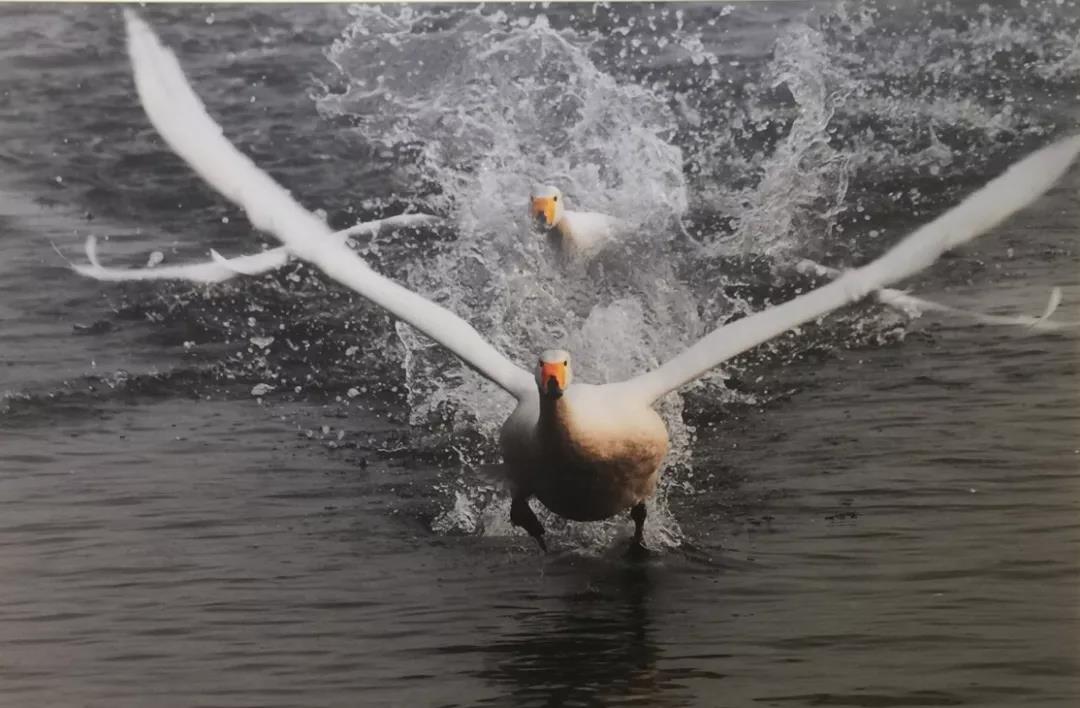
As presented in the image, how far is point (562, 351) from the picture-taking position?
7.74 feet

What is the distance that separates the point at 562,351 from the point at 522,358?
83 millimetres

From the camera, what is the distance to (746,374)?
2.43m

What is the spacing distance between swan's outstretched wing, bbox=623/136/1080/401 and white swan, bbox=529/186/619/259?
231mm

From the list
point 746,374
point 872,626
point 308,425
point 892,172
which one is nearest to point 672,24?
point 892,172

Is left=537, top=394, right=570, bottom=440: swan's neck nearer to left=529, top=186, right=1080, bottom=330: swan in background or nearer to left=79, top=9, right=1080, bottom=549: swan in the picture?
left=79, top=9, right=1080, bottom=549: swan

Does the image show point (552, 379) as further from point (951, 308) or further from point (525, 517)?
point (951, 308)

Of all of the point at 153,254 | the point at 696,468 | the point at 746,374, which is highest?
the point at 153,254

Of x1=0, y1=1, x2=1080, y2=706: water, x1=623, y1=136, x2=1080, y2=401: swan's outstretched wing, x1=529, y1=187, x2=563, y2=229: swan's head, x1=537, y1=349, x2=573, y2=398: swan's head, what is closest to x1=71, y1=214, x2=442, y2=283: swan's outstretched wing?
x1=0, y1=1, x2=1080, y2=706: water

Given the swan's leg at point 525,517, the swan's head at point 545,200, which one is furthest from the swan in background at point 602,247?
the swan's leg at point 525,517

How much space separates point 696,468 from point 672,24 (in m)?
0.73

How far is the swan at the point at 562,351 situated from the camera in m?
2.33

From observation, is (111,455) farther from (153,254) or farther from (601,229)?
(601,229)

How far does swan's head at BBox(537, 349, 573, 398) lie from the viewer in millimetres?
2287

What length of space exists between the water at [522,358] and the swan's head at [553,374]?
3.8 inches
